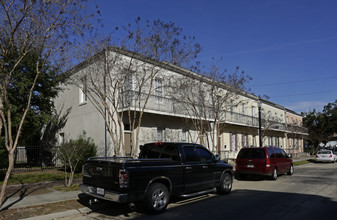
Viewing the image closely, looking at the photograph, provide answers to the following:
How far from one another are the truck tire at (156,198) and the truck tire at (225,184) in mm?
3003

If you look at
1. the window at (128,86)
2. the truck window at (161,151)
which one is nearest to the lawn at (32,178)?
the window at (128,86)

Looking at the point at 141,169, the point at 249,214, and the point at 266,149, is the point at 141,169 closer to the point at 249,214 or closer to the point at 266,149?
the point at 249,214

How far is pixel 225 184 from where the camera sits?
Answer: 394 inches

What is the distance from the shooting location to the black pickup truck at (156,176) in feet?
21.5

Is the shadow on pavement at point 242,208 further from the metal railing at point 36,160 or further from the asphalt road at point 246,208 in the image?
the metal railing at point 36,160

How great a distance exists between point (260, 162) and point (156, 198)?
26.0 ft

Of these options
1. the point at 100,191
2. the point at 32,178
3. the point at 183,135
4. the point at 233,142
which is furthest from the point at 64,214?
the point at 233,142

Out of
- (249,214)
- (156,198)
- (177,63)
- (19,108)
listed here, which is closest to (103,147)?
(19,108)

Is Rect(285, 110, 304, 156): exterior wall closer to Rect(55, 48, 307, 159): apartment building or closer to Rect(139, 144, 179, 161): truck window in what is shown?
Rect(55, 48, 307, 159): apartment building

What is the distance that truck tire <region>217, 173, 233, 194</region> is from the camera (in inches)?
384

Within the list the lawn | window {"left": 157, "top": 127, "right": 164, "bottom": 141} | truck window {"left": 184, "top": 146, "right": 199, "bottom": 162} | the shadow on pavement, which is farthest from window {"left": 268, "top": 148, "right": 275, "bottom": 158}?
the lawn

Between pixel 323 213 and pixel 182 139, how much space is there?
14.7 meters

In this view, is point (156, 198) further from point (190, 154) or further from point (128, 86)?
point (128, 86)

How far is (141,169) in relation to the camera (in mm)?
6836
